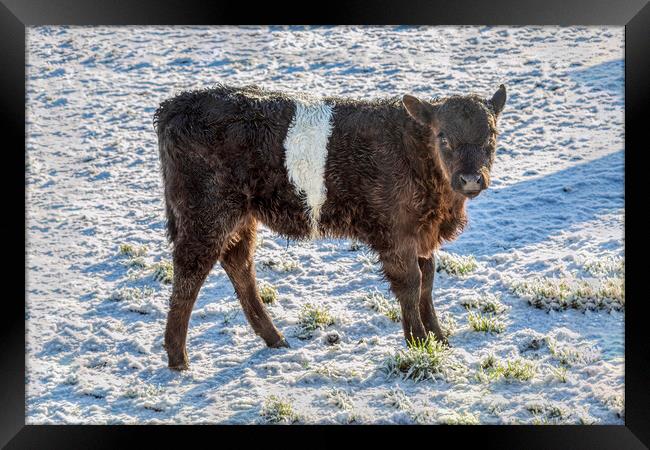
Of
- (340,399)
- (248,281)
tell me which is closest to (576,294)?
(340,399)

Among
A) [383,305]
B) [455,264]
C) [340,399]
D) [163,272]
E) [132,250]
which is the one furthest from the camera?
[132,250]

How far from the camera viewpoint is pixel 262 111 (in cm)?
606

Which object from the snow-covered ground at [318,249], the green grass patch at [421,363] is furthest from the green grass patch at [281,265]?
the green grass patch at [421,363]

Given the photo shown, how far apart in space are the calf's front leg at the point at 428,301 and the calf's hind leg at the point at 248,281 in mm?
1225

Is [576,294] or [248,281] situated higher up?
[248,281]

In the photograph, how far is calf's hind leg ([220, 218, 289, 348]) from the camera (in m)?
6.46

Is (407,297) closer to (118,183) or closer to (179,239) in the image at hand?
(179,239)

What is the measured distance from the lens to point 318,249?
27.5ft

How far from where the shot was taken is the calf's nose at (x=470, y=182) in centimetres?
547

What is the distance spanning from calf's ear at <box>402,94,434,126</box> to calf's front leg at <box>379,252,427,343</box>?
1.06 m

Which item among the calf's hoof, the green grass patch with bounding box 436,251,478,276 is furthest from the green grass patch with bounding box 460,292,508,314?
the calf's hoof
